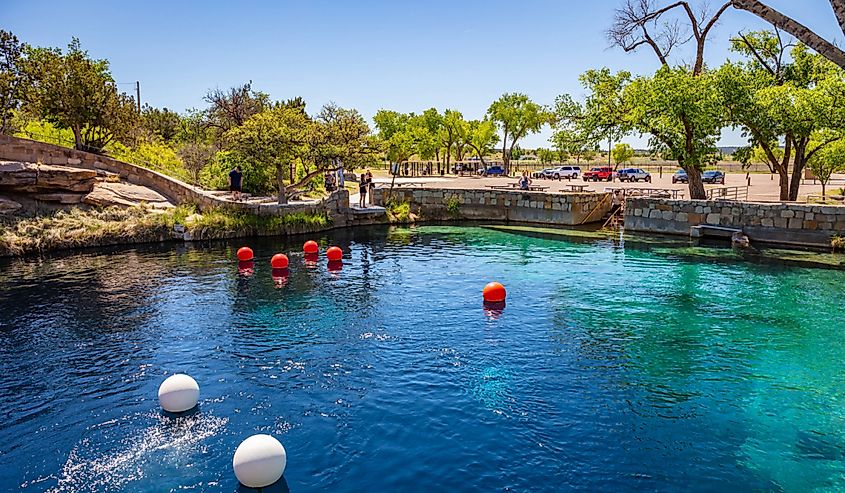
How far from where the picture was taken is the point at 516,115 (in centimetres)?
7306

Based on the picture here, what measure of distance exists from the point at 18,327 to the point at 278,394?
8834 millimetres

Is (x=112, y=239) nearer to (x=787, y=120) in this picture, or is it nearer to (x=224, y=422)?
(x=224, y=422)

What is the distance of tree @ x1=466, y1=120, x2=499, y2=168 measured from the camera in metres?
73.5

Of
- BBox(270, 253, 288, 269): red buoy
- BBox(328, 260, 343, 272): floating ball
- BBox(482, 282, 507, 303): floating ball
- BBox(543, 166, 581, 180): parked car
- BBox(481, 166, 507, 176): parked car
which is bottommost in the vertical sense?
BBox(482, 282, 507, 303): floating ball

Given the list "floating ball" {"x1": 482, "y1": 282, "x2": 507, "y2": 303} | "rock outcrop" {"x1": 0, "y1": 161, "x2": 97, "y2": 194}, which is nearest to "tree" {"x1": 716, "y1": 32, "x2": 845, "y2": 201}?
"floating ball" {"x1": 482, "y1": 282, "x2": 507, "y2": 303}

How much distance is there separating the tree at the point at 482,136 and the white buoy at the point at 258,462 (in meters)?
66.6

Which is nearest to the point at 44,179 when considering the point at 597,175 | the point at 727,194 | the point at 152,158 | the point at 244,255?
the point at 152,158

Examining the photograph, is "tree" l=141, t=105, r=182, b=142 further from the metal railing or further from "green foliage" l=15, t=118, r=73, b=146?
the metal railing

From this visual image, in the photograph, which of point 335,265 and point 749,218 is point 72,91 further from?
point 749,218

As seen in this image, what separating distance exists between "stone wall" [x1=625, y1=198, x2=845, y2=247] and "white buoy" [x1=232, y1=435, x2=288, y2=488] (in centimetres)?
2676

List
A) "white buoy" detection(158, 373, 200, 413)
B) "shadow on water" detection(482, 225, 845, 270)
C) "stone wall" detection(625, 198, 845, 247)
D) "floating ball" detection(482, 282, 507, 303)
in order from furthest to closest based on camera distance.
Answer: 1. "stone wall" detection(625, 198, 845, 247)
2. "shadow on water" detection(482, 225, 845, 270)
3. "floating ball" detection(482, 282, 507, 303)
4. "white buoy" detection(158, 373, 200, 413)

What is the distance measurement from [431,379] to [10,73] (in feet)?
109

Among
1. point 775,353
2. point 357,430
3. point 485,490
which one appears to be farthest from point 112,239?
point 775,353

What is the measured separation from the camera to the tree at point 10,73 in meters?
32.9
